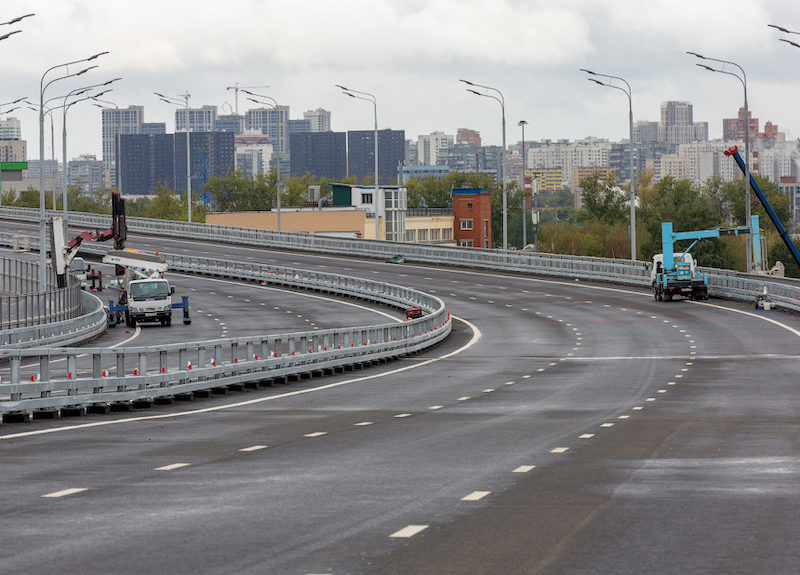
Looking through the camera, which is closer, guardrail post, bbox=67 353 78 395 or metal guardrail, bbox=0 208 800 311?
guardrail post, bbox=67 353 78 395

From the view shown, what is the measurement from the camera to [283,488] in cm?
1401

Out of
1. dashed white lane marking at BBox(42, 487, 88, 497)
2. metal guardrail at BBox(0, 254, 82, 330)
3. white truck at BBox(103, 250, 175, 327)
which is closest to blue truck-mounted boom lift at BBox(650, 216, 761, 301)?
white truck at BBox(103, 250, 175, 327)

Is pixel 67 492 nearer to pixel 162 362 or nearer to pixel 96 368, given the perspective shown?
pixel 96 368

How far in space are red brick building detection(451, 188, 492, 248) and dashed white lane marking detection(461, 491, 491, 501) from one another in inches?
6043

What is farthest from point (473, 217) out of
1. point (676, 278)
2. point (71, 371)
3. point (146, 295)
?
point (71, 371)

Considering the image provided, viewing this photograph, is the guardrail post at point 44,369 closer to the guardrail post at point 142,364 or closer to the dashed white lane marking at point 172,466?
the guardrail post at point 142,364

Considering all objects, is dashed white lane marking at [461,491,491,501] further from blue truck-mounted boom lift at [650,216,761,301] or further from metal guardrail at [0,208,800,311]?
blue truck-mounted boom lift at [650,216,761,301]

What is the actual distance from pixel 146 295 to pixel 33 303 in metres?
10.6

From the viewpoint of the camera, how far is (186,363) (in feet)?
94.5

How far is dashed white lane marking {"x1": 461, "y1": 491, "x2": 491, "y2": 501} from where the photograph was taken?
13.2m

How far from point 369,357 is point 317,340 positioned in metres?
3.84

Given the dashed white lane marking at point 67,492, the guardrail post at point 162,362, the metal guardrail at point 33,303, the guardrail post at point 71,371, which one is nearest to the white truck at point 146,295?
the metal guardrail at point 33,303

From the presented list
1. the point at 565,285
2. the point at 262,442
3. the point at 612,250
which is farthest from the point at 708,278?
the point at 612,250

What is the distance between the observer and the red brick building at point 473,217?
16762 centimetres
